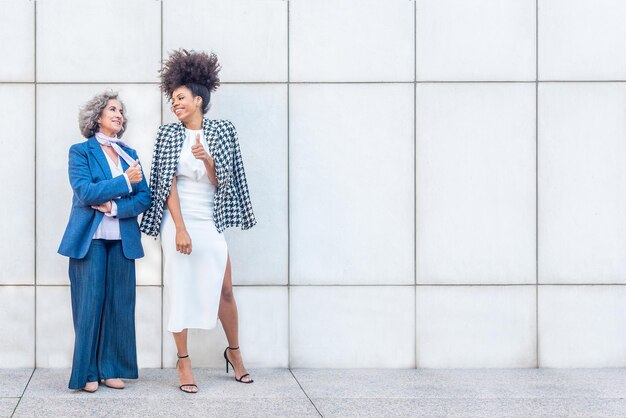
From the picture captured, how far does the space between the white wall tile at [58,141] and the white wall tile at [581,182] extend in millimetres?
3274

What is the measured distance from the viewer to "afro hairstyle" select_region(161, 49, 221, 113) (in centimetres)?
626

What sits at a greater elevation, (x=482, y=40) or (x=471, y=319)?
(x=482, y=40)

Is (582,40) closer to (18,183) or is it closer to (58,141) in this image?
(58,141)

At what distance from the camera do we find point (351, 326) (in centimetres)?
721

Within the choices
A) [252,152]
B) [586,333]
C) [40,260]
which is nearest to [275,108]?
[252,152]

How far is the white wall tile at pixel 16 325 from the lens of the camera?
23.2 feet

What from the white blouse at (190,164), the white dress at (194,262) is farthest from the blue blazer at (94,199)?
the white blouse at (190,164)

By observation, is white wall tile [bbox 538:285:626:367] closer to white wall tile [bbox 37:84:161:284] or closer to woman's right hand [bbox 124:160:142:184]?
woman's right hand [bbox 124:160:142:184]

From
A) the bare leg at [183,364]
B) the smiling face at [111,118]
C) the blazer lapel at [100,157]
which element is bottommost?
the bare leg at [183,364]

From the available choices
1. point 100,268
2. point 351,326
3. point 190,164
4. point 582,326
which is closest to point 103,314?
point 100,268

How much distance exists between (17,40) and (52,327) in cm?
235

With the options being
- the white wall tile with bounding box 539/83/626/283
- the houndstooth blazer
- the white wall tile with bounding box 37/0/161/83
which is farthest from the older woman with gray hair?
the white wall tile with bounding box 539/83/626/283

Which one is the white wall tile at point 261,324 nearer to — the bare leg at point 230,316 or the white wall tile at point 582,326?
the bare leg at point 230,316

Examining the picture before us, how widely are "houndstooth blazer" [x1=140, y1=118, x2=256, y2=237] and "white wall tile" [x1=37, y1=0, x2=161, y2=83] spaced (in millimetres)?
1086
